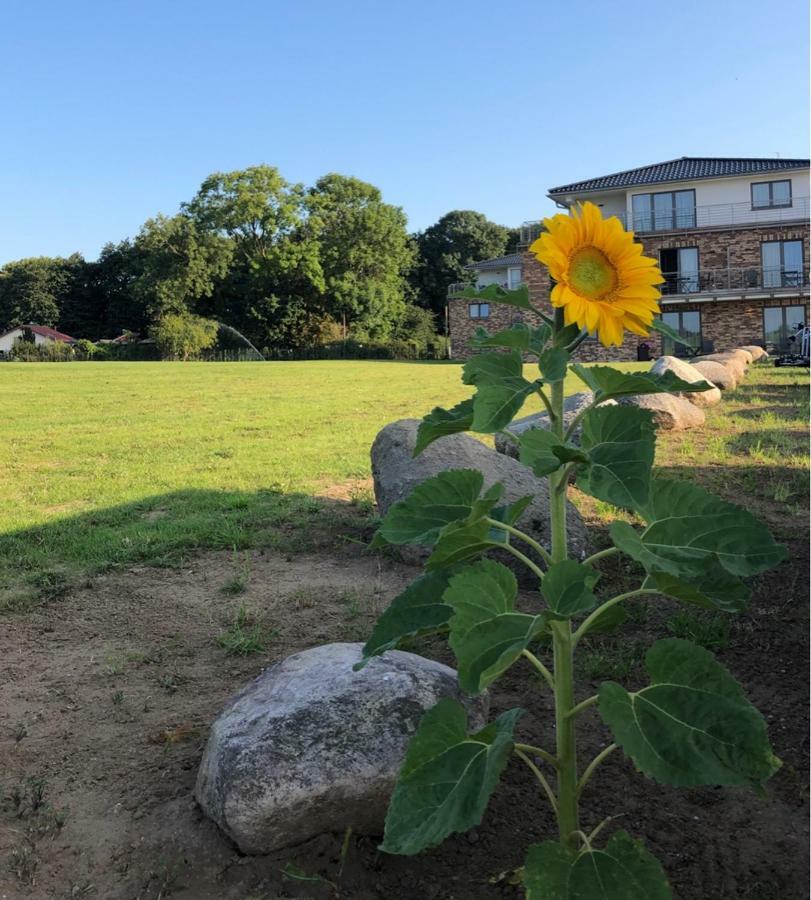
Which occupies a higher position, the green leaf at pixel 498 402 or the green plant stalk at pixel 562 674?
the green leaf at pixel 498 402

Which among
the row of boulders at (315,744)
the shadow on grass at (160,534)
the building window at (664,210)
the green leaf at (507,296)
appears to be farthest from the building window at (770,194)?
the green leaf at (507,296)

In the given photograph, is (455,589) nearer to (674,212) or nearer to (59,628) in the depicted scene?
(59,628)

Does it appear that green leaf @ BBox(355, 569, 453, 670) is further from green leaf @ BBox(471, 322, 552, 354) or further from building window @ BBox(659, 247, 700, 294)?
building window @ BBox(659, 247, 700, 294)

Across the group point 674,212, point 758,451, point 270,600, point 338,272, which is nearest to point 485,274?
point 338,272

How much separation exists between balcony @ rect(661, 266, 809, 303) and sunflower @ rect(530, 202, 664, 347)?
105ft

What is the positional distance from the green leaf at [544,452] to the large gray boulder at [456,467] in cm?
253

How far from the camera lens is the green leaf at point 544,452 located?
1342mm

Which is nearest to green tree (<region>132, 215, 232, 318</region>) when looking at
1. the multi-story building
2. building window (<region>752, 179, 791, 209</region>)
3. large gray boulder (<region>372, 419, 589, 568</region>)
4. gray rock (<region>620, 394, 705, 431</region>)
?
the multi-story building

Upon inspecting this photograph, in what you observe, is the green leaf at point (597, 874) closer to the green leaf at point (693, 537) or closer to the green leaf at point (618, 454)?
the green leaf at point (693, 537)

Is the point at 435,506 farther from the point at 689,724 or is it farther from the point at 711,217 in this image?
the point at 711,217

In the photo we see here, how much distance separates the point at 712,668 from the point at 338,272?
5152cm

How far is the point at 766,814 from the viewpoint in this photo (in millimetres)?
2025

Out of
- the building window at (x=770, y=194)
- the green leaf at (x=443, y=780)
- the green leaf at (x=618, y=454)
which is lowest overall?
the green leaf at (x=443, y=780)

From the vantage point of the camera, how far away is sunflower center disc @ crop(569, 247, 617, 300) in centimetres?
142
